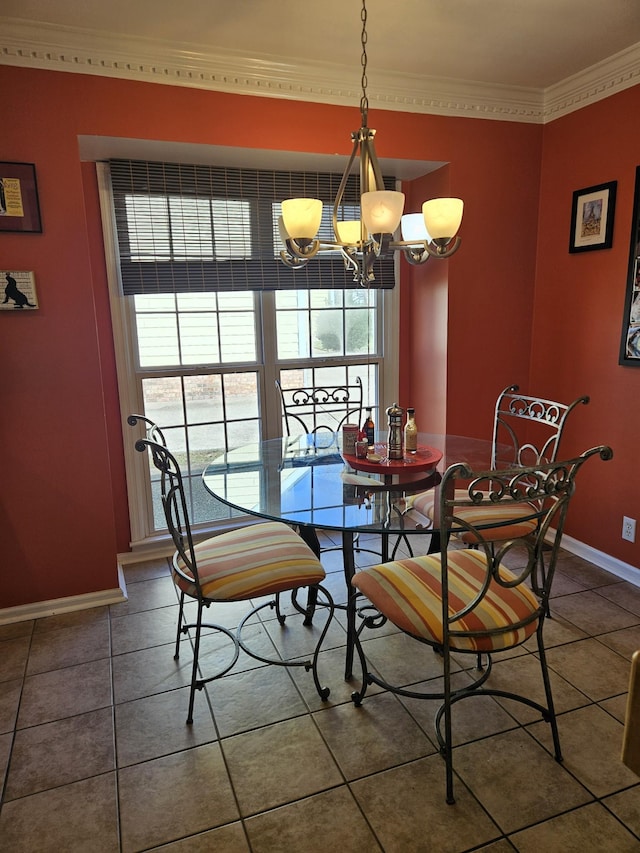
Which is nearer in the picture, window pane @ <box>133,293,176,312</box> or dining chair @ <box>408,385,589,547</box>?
dining chair @ <box>408,385,589,547</box>

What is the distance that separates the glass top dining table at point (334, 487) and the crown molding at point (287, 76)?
5.65 feet

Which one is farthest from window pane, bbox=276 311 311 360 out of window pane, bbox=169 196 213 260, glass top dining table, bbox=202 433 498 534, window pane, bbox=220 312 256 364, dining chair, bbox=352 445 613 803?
dining chair, bbox=352 445 613 803

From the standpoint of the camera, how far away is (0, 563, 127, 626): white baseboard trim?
2609 millimetres

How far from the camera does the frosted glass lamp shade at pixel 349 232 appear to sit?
7.03 ft

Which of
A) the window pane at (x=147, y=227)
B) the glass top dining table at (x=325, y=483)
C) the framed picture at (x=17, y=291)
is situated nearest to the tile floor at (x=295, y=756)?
the glass top dining table at (x=325, y=483)

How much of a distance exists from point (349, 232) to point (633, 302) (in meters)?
1.53

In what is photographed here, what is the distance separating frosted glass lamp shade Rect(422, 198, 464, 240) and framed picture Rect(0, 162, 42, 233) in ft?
5.45

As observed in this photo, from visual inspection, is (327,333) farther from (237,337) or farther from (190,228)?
(190,228)

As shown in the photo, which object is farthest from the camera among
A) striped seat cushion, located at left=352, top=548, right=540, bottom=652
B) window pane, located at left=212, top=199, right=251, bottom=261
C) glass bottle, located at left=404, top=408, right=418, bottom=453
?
window pane, located at left=212, top=199, right=251, bottom=261

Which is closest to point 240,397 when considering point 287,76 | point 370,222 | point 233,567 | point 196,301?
point 196,301

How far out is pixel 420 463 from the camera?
2.25 meters

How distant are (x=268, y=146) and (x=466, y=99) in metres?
1.14

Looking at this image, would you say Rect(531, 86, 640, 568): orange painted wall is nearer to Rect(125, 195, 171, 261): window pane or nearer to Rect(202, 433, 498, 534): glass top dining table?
Rect(202, 433, 498, 534): glass top dining table

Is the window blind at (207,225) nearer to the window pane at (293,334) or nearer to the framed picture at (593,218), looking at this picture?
the window pane at (293,334)
